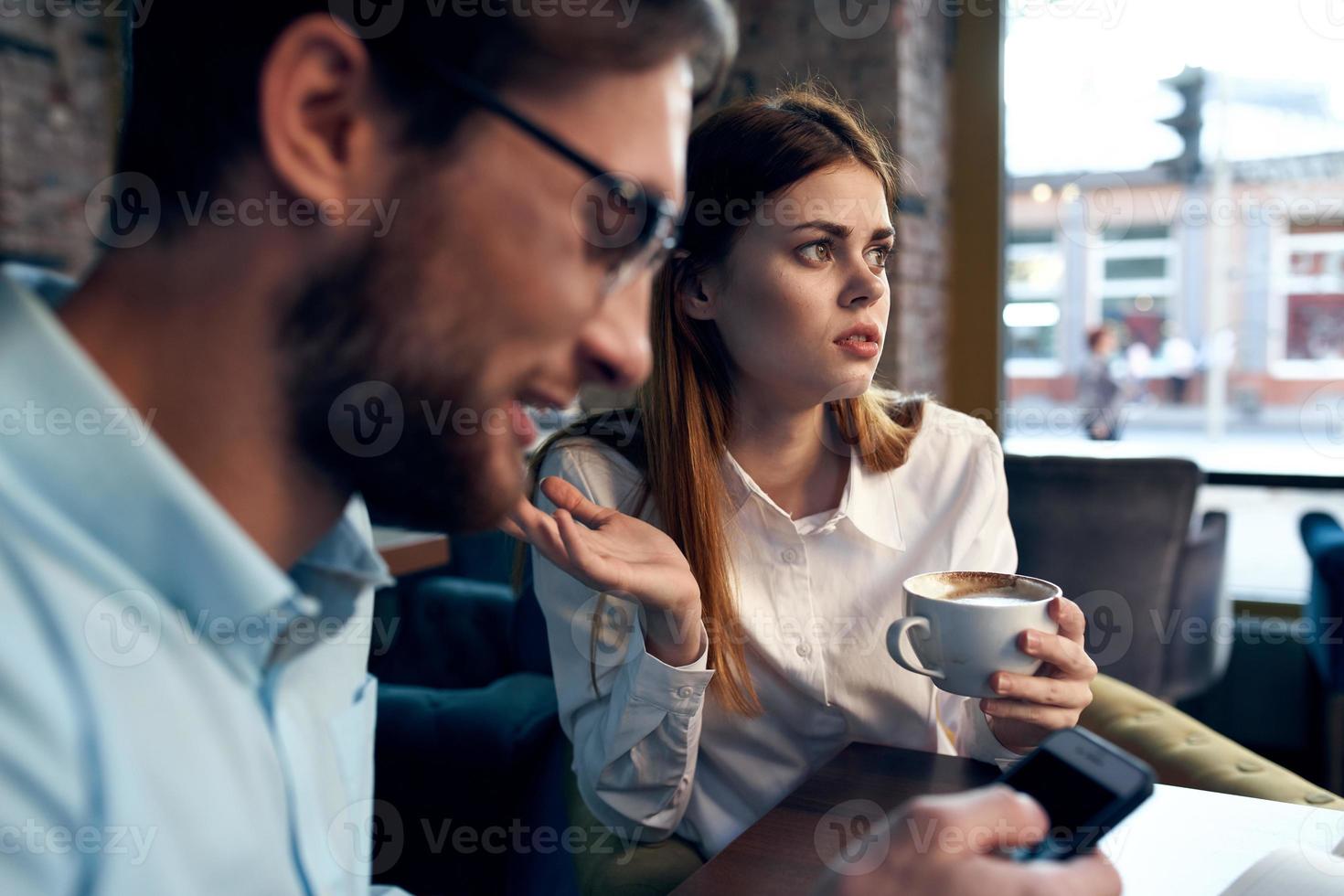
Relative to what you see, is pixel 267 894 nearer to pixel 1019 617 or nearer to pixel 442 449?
pixel 442 449

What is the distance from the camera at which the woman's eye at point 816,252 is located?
4.64ft

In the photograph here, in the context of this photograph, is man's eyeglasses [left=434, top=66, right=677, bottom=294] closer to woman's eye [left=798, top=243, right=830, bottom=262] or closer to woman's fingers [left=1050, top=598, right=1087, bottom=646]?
woman's fingers [left=1050, top=598, right=1087, bottom=646]

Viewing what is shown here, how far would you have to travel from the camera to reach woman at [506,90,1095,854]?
1343 millimetres

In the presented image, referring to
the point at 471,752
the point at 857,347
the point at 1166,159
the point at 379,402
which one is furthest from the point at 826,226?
the point at 1166,159

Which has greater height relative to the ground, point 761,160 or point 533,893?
point 761,160

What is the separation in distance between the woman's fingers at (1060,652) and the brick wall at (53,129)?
3262 mm

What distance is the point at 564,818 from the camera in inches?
60.6

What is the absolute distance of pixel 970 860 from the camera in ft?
1.95

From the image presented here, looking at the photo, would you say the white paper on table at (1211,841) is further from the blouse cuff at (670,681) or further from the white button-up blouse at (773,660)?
the blouse cuff at (670,681)

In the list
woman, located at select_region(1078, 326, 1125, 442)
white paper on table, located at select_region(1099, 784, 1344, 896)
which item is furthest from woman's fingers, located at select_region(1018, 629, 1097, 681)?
woman, located at select_region(1078, 326, 1125, 442)

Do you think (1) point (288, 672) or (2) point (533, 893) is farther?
(2) point (533, 893)

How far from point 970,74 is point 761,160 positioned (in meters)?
2.56

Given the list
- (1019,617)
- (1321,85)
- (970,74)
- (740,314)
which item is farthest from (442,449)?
(1321,85)

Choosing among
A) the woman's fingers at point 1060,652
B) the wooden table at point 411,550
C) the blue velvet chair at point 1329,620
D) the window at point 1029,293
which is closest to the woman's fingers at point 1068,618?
the woman's fingers at point 1060,652
